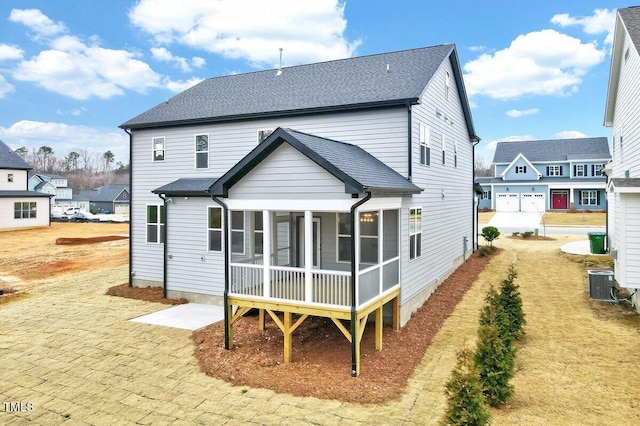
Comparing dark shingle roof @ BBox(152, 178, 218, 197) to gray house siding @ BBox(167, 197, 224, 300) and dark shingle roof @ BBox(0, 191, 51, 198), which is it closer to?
gray house siding @ BBox(167, 197, 224, 300)

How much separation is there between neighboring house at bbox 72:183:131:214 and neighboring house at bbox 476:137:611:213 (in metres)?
59.5

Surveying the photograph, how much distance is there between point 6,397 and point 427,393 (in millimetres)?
8092

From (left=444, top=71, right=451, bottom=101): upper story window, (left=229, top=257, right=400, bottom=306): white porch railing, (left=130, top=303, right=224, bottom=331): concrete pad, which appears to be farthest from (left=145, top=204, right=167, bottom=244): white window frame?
(left=444, top=71, right=451, bottom=101): upper story window

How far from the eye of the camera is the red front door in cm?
4746

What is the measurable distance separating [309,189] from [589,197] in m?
47.4

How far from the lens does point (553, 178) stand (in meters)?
47.9

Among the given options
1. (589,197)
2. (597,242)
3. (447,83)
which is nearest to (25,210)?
(447,83)

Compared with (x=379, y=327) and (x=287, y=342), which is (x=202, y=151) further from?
(x=379, y=327)

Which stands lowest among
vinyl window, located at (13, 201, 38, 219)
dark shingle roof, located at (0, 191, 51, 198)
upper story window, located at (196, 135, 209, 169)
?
vinyl window, located at (13, 201, 38, 219)

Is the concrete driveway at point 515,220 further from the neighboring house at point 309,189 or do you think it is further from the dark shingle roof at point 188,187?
the dark shingle roof at point 188,187

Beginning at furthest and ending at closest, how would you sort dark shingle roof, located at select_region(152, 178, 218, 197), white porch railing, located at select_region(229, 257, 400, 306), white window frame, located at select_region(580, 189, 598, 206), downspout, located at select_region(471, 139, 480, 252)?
white window frame, located at select_region(580, 189, 598, 206) → downspout, located at select_region(471, 139, 480, 252) → dark shingle roof, located at select_region(152, 178, 218, 197) → white porch railing, located at select_region(229, 257, 400, 306)

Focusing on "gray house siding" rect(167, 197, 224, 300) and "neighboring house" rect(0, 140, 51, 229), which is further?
"neighboring house" rect(0, 140, 51, 229)

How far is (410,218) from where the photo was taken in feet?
41.0

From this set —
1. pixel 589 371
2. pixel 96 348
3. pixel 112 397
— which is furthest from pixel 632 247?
pixel 96 348
